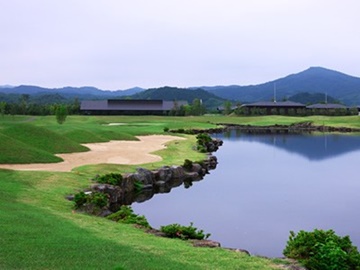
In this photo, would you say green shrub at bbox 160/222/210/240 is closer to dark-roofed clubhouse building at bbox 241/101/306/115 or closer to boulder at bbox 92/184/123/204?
boulder at bbox 92/184/123/204

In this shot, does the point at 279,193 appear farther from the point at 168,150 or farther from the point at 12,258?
the point at 12,258

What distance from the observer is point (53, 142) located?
117 ft

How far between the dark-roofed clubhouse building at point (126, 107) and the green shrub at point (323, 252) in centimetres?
9763

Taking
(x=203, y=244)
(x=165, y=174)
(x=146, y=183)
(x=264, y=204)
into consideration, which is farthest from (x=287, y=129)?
(x=203, y=244)

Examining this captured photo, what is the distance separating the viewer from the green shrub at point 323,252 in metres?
10.2

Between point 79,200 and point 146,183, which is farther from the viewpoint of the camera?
point 146,183

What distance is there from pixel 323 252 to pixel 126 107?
102135 mm

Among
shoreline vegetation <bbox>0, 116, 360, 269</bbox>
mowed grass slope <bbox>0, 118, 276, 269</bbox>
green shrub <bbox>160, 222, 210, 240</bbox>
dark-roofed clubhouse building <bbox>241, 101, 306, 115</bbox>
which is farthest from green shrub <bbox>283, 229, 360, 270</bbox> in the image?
dark-roofed clubhouse building <bbox>241, 101, 306, 115</bbox>

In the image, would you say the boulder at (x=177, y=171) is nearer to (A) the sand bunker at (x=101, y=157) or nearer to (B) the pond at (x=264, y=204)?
(B) the pond at (x=264, y=204)

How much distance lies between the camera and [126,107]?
110625 mm

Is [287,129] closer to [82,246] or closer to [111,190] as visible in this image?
[111,190]

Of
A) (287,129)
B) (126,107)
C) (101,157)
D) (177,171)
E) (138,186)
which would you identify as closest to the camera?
(138,186)

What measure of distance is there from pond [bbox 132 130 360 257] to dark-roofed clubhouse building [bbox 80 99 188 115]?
2893 inches

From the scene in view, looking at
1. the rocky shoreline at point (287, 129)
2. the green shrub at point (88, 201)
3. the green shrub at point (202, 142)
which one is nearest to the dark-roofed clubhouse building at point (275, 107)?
the rocky shoreline at point (287, 129)
